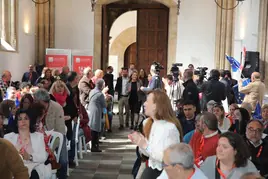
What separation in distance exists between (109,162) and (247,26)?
24.3ft

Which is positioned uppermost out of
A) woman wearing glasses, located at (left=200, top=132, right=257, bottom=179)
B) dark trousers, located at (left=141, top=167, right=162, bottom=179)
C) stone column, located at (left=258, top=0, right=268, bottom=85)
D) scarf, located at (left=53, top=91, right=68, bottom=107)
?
stone column, located at (left=258, top=0, right=268, bottom=85)

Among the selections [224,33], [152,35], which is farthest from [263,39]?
[152,35]

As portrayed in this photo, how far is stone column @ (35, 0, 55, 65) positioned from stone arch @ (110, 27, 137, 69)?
9.58 metres

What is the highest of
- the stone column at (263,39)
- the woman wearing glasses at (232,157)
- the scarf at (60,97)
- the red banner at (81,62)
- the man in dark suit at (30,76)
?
the stone column at (263,39)

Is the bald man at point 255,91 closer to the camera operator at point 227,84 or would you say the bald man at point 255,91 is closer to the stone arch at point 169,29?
the camera operator at point 227,84

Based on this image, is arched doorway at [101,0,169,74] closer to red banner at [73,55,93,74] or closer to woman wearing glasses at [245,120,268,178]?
red banner at [73,55,93,74]

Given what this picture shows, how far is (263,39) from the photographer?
9.62 meters

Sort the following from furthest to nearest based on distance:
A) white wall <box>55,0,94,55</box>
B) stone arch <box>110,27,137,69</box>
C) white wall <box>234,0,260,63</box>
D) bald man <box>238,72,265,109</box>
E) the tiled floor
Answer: stone arch <box>110,27,137,69</box> < white wall <box>55,0,94,55</box> < white wall <box>234,0,260,63</box> < bald man <box>238,72,265,109</box> < the tiled floor

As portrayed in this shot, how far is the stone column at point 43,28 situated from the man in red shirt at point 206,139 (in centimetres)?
1037

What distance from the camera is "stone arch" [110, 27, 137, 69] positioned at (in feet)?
74.8

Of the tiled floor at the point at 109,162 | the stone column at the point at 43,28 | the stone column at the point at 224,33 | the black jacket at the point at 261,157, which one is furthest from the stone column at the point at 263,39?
the stone column at the point at 43,28

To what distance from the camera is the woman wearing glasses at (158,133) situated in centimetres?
306

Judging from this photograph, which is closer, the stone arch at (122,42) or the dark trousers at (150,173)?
the dark trousers at (150,173)

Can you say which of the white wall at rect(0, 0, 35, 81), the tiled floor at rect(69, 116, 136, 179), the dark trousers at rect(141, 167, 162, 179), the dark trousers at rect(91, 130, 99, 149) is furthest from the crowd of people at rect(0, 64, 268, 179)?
the white wall at rect(0, 0, 35, 81)
